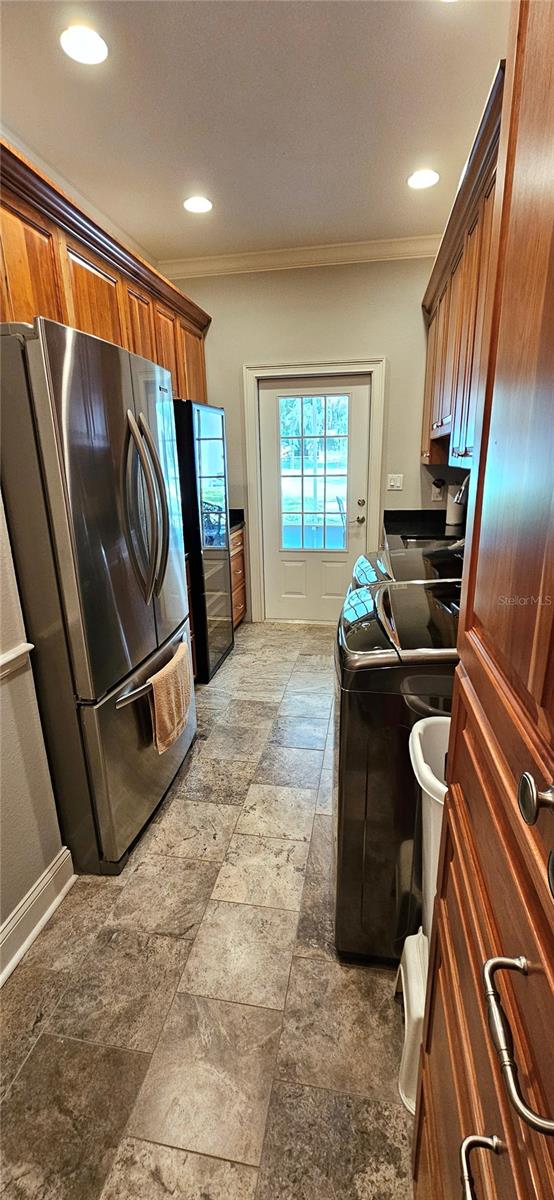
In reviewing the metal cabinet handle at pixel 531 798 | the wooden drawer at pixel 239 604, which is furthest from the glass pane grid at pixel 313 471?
the metal cabinet handle at pixel 531 798

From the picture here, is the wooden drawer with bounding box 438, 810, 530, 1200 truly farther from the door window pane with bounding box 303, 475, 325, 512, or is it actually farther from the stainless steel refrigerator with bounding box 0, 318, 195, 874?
the door window pane with bounding box 303, 475, 325, 512

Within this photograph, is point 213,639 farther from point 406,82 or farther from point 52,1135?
point 406,82

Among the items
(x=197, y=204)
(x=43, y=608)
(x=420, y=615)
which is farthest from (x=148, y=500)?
(x=197, y=204)

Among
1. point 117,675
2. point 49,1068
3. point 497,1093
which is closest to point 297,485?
point 117,675

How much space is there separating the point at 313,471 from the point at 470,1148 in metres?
3.86

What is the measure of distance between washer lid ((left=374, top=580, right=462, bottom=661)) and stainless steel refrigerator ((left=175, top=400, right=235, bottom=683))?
61.2 inches

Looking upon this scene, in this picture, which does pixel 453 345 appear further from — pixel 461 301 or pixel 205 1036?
pixel 205 1036

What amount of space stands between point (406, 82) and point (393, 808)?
8.48 ft

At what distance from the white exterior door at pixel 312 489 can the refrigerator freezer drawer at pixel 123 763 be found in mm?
2258

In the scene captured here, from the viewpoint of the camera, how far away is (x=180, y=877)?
71.2 inches

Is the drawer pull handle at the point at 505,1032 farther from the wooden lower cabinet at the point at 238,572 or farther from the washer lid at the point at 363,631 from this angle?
the wooden lower cabinet at the point at 238,572

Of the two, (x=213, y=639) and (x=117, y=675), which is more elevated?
(x=117, y=675)

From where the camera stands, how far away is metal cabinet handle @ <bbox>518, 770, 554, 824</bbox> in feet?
1.24

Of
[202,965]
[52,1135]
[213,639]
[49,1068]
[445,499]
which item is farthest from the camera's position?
[445,499]
